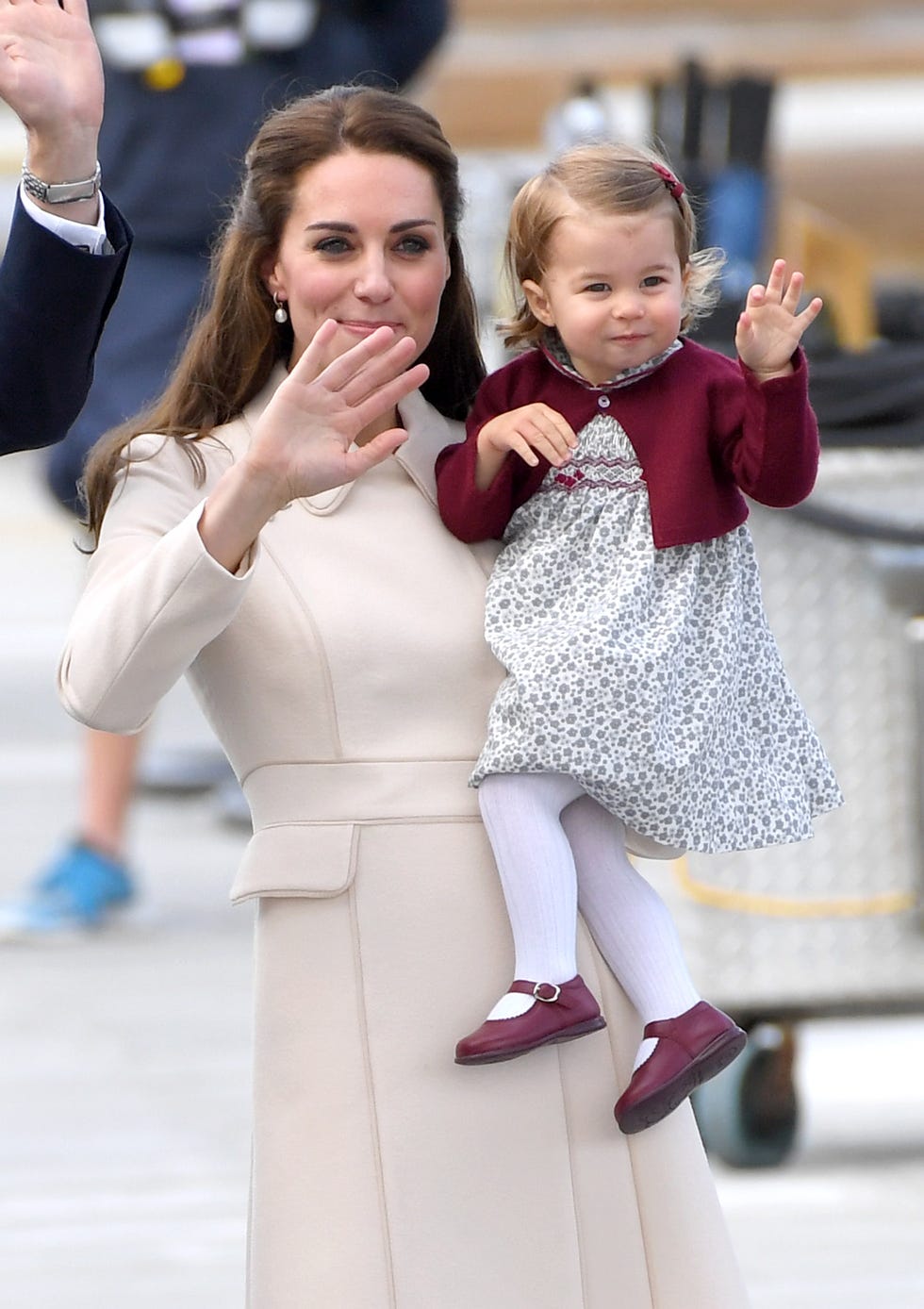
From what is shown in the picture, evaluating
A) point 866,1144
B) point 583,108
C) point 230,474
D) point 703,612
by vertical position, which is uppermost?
point 230,474

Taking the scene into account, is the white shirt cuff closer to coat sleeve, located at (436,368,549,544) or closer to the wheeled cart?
coat sleeve, located at (436,368,549,544)

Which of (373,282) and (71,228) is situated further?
(373,282)

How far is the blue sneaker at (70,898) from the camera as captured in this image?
454cm

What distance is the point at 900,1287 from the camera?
2926 mm

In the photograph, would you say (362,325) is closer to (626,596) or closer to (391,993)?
(626,596)

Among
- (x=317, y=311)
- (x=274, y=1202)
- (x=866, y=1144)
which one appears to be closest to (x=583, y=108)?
(x=866, y=1144)

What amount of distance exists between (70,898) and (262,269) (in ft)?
9.37

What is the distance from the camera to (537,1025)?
1718mm

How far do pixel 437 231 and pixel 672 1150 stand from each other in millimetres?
760

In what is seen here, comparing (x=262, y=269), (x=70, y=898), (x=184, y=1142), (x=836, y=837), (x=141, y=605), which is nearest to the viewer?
(x=141, y=605)

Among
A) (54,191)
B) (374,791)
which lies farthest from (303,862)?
(54,191)

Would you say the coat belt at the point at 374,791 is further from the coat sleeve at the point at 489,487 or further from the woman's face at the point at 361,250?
the woman's face at the point at 361,250

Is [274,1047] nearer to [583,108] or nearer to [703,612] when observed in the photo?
[703,612]

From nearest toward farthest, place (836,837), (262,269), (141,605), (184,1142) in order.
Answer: (141,605), (262,269), (836,837), (184,1142)
